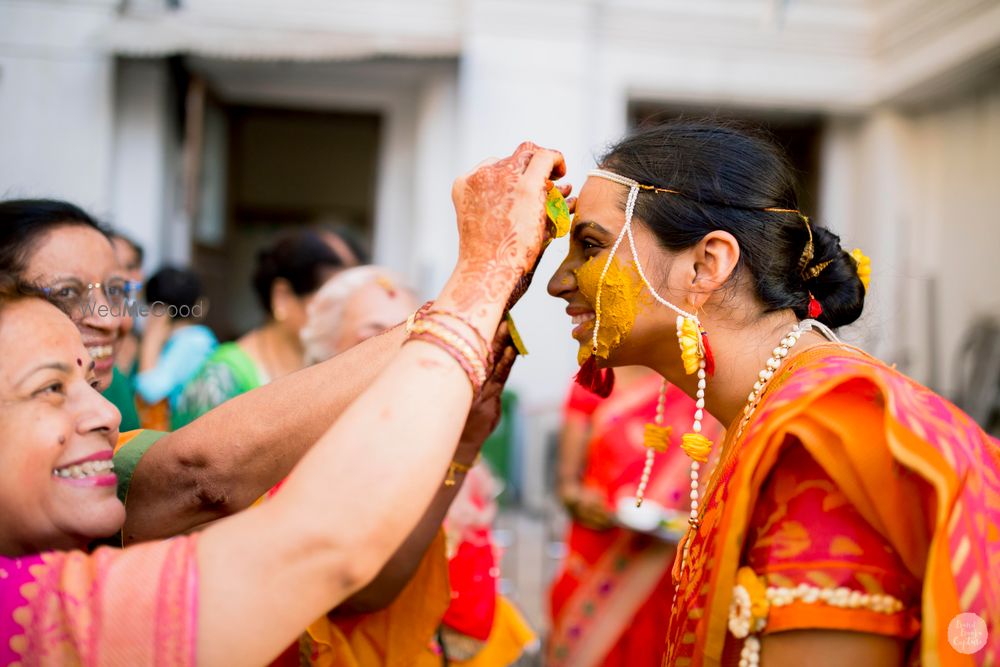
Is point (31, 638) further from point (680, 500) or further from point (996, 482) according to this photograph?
point (680, 500)

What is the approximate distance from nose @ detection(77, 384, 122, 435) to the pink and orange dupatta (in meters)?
0.30

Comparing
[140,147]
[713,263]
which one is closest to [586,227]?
[713,263]

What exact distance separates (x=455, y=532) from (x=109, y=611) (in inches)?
64.4

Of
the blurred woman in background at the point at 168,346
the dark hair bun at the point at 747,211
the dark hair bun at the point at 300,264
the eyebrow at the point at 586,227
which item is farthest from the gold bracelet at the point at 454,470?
the blurred woman in background at the point at 168,346

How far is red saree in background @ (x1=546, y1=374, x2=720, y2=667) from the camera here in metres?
3.28

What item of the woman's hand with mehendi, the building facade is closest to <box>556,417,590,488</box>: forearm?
the building facade

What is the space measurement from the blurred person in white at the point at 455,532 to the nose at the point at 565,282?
296 millimetres

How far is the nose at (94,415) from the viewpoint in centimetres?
145

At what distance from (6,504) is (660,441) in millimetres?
1351

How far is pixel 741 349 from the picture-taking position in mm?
1816

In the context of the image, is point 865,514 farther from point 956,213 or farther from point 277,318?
point 956,213

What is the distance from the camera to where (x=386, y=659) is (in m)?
→ 2.21

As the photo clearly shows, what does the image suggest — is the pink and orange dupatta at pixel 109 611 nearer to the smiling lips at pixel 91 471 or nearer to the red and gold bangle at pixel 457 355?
the smiling lips at pixel 91 471

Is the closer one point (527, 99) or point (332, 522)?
point (332, 522)
